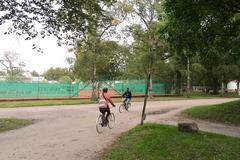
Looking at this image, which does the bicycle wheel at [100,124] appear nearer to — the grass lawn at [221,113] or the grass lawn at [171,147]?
the grass lawn at [171,147]

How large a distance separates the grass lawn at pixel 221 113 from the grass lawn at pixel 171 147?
8829 millimetres

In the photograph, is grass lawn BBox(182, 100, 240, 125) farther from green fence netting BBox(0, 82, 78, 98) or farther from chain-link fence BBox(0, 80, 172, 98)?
green fence netting BBox(0, 82, 78, 98)

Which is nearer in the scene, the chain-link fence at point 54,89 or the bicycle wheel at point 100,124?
the bicycle wheel at point 100,124

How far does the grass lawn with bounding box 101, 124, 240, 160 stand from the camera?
9.77m

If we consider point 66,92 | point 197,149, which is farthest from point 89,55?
point 197,149

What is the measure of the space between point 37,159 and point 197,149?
408 cm

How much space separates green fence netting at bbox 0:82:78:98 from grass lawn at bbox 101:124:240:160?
32.4 m

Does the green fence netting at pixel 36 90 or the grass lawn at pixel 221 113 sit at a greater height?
the green fence netting at pixel 36 90

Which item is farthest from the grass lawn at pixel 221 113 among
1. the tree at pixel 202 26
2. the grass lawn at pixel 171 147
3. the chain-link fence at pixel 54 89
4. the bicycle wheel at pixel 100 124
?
the chain-link fence at pixel 54 89

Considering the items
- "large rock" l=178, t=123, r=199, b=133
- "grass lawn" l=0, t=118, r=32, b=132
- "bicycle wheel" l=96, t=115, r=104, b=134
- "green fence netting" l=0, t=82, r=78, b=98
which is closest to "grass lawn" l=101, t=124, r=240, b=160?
"large rock" l=178, t=123, r=199, b=133

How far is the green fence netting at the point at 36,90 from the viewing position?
4306 centimetres

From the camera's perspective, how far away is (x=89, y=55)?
136 ft

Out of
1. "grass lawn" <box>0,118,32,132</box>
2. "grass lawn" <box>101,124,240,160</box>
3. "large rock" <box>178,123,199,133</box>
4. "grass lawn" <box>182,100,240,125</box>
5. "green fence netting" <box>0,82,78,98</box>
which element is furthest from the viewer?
"green fence netting" <box>0,82,78,98</box>

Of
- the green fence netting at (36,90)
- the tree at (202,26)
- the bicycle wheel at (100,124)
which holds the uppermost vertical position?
the tree at (202,26)
